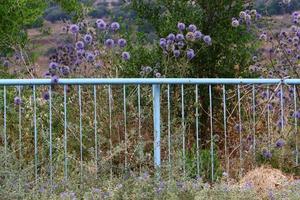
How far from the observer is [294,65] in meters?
10.5

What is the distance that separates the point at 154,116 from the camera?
26.5 feet

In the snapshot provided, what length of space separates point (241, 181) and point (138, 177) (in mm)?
1366

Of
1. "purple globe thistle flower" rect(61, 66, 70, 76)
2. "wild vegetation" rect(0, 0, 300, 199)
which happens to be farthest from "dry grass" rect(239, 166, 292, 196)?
"purple globe thistle flower" rect(61, 66, 70, 76)

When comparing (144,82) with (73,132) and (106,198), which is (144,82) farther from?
(106,198)

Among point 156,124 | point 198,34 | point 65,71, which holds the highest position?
point 198,34

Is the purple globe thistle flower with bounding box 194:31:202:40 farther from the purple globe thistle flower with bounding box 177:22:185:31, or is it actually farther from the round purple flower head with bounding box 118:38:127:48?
the round purple flower head with bounding box 118:38:127:48

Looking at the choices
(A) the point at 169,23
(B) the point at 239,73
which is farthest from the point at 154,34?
(B) the point at 239,73

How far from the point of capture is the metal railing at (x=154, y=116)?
7.91 meters

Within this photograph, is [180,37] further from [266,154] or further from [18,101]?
[18,101]

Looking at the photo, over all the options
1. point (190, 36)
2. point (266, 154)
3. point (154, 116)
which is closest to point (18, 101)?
point (154, 116)

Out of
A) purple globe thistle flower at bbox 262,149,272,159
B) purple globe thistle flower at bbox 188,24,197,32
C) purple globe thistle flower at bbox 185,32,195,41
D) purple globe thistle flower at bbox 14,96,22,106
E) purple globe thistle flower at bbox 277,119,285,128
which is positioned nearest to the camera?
purple globe thistle flower at bbox 14,96,22,106

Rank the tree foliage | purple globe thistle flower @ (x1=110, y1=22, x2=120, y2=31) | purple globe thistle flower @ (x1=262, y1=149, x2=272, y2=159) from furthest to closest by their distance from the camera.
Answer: the tree foliage
purple globe thistle flower @ (x1=110, y1=22, x2=120, y2=31)
purple globe thistle flower @ (x1=262, y1=149, x2=272, y2=159)

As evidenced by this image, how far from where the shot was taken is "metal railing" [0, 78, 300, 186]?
791 centimetres

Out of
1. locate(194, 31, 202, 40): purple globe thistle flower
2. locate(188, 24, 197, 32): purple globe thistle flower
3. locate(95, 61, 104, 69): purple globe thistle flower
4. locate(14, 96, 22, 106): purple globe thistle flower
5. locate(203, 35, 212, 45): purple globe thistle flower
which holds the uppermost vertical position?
locate(188, 24, 197, 32): purple globe thistle flower
